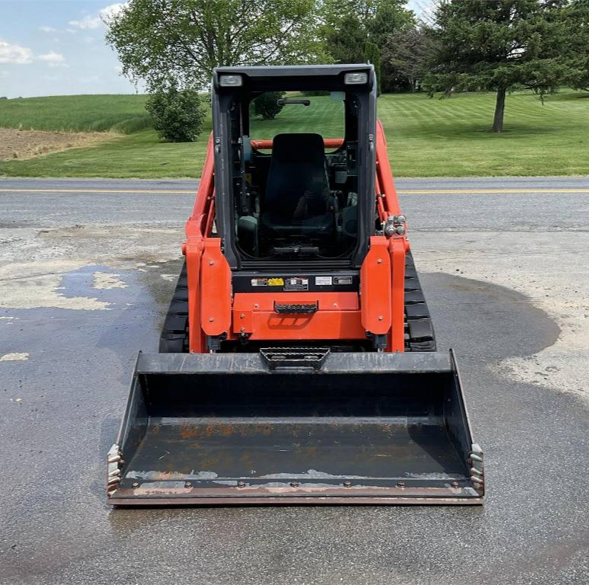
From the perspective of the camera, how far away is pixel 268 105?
573cm

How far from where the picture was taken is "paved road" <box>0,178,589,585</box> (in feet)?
11.5

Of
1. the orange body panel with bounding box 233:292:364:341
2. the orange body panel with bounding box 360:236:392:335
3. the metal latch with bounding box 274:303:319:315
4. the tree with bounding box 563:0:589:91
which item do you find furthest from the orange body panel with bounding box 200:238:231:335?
the tree with bounding box 563:0:589:91

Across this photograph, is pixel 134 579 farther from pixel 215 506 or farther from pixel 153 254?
pixel 153 254

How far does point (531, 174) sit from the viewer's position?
750 inches

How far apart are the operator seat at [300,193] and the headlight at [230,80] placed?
1.00m

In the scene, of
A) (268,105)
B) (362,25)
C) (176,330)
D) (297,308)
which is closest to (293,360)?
(297,308)

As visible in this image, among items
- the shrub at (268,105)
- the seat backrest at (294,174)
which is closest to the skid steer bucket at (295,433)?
the seat backrest at (294,174)

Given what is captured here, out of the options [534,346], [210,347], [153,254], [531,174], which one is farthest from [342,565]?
[531,174]

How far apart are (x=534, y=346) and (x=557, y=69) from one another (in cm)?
2429

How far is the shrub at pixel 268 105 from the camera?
5453mm

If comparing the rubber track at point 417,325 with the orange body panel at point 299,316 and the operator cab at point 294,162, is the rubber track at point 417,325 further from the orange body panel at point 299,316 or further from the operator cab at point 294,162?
the operator cab at point 294,162

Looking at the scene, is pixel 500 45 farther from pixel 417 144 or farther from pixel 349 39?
pixel 349 39

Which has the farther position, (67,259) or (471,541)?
(67,259)

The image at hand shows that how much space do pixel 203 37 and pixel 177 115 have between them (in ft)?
34.4
